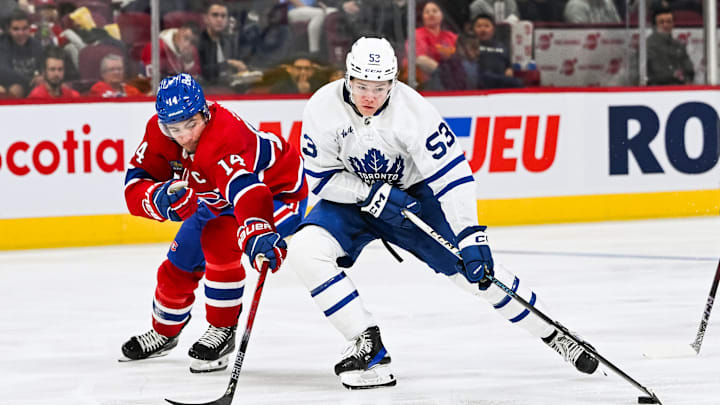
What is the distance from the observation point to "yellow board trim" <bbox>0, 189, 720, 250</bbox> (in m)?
7.57

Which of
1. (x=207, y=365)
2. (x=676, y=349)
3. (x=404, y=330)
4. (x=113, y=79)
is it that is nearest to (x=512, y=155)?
(x=113, y=79)

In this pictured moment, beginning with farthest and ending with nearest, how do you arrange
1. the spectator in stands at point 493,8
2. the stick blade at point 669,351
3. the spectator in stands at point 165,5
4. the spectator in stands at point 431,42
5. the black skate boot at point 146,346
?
1. the spectator in stands at point 493,8
2. the spectator in stands at point 431,42
3. the spectator in stands at point 165,5
4. the black skate boot at point 146,346
5. the stick blade at point 669,351

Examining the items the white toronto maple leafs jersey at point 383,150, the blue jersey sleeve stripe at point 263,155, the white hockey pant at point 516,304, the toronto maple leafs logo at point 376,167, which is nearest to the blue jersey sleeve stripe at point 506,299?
the white hockey pant at point 516,304

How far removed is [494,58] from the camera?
8820 millimetres

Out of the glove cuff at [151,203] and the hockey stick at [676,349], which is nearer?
the glove cuff at [151,203]

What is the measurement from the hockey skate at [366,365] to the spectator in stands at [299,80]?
4479 millimetres

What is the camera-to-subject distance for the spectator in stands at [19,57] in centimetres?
754

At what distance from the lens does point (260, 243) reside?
12.4 feet

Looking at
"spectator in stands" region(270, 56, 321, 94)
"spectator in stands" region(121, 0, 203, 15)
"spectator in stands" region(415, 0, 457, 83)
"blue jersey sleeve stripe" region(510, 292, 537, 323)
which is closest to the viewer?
"blue jersey sleeve stripe" region(510, 292, 537, 323)

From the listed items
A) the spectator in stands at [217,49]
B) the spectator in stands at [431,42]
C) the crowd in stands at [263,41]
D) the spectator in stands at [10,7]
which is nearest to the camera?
the spectator in stands at [10,7]

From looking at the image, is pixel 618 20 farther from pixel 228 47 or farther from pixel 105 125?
pixel 105 125

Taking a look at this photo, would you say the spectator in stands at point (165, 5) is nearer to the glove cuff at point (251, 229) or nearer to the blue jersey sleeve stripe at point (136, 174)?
the blue jersey sleeve stripe at point (136, 174)

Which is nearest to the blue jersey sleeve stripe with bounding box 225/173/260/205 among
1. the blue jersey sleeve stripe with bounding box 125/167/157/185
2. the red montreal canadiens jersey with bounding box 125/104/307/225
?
the red montreal canadiens jersey with bounding box 125/104/307/225

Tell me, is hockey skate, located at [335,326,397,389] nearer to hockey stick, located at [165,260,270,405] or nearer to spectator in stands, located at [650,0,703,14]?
hockey stick, located at [165,260,270,405]
